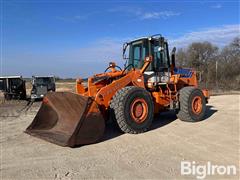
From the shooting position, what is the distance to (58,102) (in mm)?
7281

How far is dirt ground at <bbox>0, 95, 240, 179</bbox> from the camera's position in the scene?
4863 mm

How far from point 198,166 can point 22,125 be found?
231 inches

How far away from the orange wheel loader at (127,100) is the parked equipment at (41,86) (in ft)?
38.1

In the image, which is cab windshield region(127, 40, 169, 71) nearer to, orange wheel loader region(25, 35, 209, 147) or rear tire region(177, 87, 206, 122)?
orange wheel loader region(25, 35, 209, 147)

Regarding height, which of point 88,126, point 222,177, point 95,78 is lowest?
point 222,177

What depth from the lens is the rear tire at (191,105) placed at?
9062 mm

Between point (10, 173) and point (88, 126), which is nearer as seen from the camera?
point (10, 173)

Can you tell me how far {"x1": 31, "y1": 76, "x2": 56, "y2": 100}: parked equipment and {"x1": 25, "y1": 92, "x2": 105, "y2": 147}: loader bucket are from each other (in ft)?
40.8

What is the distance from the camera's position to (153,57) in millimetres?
9023

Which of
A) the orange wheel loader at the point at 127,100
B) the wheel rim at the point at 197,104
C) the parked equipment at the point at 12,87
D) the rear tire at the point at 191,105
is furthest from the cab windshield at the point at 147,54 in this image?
the parked equipment at the point at 12,87

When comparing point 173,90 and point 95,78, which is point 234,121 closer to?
point 173,90

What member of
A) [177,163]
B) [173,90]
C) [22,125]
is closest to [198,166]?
[177,163]

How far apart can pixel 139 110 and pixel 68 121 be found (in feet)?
6.07

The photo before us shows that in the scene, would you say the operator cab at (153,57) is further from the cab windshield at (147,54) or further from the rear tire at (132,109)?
the rear tire at (132,109)
